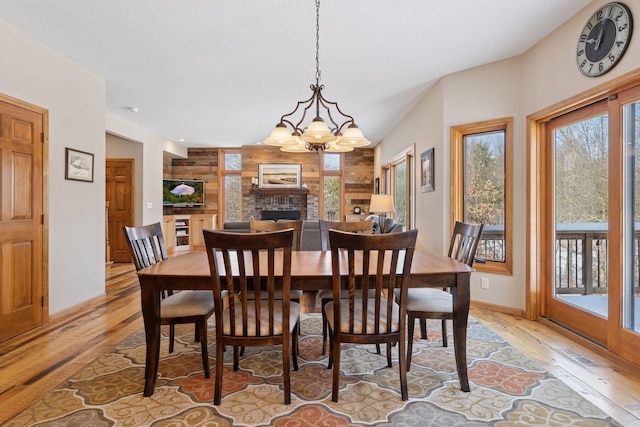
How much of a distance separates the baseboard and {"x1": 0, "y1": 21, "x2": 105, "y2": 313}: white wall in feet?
14.1

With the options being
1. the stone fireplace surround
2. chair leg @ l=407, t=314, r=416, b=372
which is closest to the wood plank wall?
the stone fireplace surround

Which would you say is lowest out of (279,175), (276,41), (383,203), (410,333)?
(410,333)

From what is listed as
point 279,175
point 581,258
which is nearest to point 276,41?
point 581,258

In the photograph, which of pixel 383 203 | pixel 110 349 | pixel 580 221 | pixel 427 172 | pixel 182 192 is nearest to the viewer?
pixel 110 349

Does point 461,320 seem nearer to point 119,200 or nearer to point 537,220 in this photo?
point 537,220

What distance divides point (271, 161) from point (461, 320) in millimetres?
7125

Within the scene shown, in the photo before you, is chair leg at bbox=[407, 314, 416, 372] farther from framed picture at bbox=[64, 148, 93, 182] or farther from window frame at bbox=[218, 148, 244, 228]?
window frame at bbox=[218, 148, 244, 228]

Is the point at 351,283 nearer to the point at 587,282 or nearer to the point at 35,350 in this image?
the point at 587,282

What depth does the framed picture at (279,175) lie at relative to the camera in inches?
329

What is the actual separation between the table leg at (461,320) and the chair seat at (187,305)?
1.50 m

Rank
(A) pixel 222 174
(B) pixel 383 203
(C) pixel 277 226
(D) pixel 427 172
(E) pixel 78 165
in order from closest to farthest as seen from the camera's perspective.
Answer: (C) pixel 277 226 < (E) pixel 78 165 < (D) pixel 427 172 < (B) pixel 383 203 < (A) pixel 222 174

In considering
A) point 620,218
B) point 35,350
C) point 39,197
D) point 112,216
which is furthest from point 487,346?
point 112,216

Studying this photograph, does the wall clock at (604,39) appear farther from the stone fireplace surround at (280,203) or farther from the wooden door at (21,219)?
the stone fireplace surround at (280,203)

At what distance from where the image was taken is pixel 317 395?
6.31 ft
